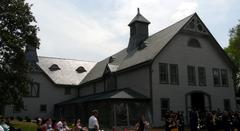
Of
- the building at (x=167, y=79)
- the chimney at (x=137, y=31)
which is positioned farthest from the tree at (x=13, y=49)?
the chimney at (x=137, y=31)

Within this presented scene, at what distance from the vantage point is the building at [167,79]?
3206 cm

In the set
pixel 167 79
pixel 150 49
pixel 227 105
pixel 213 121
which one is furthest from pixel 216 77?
pixel 213 121

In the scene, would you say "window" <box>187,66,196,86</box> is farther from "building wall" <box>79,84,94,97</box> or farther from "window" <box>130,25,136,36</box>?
"building wall" <box>79,84,94,97</box>

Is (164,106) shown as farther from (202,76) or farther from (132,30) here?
(132,30)

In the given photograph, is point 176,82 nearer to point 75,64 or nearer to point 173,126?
point 173,126

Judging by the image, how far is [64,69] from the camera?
51938mm

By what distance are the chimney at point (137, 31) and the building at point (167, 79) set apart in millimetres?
303

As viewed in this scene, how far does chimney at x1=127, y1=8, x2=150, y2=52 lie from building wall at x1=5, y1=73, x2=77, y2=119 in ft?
43.8

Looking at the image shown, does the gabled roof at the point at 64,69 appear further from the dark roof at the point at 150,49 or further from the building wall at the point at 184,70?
the building wall at the point at 184,70

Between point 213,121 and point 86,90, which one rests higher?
point 86,90

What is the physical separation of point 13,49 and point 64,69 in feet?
66.2

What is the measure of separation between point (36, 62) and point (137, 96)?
23.5 metres

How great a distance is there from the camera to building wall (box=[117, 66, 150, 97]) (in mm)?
33156

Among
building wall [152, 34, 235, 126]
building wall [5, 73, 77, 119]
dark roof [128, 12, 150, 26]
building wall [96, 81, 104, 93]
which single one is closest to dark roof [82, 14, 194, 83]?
building wall [152, 34, 235, 126]
